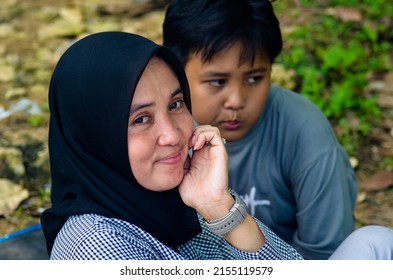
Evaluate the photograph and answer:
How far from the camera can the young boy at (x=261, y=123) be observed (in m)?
3.08

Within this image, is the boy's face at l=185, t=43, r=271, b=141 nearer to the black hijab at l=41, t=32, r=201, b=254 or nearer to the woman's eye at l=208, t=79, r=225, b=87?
the woman's eye at l=208, t=79, r=225, b=87

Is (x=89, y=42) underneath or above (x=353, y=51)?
above

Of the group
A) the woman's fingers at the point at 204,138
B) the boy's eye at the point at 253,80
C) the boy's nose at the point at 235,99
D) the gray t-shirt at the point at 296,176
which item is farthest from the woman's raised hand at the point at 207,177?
the gray t-shirt at the point at 296,176

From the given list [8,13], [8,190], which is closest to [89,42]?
[8,190]

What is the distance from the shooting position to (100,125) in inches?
91.0

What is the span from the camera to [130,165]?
2.30 m

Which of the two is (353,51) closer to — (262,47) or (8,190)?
(262,47)

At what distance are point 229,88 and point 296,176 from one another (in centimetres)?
53

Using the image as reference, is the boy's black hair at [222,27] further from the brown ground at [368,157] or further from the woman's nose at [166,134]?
the brown ground at [368,157]

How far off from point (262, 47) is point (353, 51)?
2.60 metres

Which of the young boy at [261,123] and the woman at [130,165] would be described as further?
the young boy at [261,123]

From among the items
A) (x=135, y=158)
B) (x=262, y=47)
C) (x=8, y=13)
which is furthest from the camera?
(x=8, y=13)

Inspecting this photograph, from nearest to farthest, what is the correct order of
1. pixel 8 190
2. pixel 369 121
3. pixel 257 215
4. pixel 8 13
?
pixel 257 215 → pixel 8 190 → pixel 369 121 → pixel 8 13

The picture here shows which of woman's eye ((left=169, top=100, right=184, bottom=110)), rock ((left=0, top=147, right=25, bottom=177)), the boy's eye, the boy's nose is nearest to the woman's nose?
woman's eye ((left=169, top=100, right=184, bottom=110))
